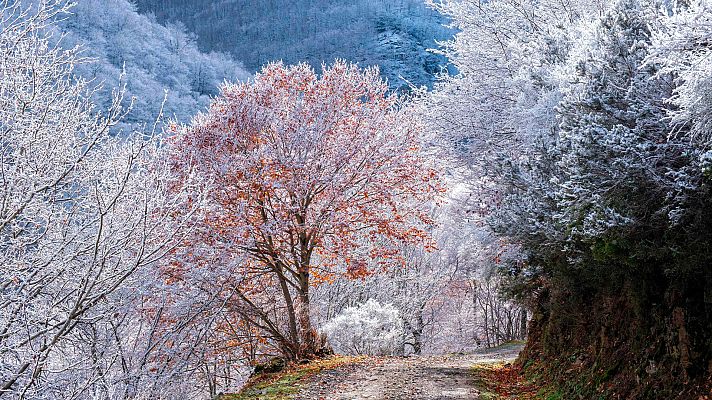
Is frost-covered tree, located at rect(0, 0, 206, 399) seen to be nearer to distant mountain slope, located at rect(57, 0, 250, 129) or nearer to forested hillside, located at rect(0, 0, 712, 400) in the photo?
forested hillside, located at rect(0, 0, 712, 400)

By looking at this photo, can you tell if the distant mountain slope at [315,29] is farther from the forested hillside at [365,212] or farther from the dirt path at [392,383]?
the dirt path at [392,383]

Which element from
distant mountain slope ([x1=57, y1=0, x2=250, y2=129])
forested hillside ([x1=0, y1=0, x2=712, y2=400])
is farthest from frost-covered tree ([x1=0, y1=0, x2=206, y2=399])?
distant mountain slope ([x1=57, y1=0, x2=250, y2=129])

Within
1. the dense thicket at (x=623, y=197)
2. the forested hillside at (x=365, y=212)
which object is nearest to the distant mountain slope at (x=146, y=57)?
the forested hillside at (x=365, y=212)

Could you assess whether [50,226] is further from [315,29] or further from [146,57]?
[315,29]

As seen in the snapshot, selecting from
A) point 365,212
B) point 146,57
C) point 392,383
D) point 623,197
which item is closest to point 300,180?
point 365,212

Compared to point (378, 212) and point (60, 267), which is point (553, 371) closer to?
point (378, 212)

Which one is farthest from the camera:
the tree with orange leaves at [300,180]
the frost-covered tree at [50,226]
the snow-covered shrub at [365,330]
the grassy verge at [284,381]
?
the snow-covered shrub at [365,330]

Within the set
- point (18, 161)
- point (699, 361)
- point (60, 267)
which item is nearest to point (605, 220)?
point (699, 361)

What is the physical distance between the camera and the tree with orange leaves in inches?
492

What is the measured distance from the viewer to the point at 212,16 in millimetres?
54031

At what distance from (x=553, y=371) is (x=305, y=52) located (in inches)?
1865

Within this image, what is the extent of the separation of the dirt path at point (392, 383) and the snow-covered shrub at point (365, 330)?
5.42 m

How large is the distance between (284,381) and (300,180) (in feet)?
13.4

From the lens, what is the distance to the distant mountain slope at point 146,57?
3274 cm
